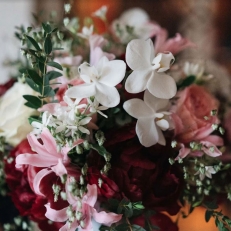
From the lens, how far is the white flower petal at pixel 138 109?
0.52 metres

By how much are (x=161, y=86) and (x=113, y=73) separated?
7 cm

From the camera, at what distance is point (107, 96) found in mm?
502

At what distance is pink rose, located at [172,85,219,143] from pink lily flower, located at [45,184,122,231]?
→ 17 cm

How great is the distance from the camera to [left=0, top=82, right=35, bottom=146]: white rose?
0.63m

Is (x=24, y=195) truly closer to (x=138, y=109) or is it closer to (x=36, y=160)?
(x=36, y=160)

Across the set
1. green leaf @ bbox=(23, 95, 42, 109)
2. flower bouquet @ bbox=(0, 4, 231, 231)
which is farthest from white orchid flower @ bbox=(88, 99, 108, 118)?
green leaf @ bbox=(23, 95, 42, 109)

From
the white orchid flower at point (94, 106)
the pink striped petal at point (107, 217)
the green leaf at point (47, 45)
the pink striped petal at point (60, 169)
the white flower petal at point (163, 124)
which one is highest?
the green leaf at point (47, 45)

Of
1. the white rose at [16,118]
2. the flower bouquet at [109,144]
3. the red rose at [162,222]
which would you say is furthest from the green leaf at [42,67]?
the red rose at [162,222]

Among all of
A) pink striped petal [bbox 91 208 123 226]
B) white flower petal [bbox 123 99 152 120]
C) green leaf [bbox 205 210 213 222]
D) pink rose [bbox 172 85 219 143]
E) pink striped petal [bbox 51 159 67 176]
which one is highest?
white flower petal [bbox 123 99 152 120]

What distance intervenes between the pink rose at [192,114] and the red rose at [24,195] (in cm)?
23

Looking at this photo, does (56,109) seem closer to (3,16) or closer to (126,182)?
(126,182)

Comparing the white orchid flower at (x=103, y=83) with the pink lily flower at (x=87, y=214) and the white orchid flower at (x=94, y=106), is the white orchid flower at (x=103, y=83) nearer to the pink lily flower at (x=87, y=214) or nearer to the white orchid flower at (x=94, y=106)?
the white orchid flower at (x=94, y=106)

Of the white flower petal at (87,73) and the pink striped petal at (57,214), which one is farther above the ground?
the white flower petal at (87,73)

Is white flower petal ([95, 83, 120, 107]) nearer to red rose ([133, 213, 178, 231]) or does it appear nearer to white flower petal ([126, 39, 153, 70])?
white flower petal ([126, 39, 153, 70])
